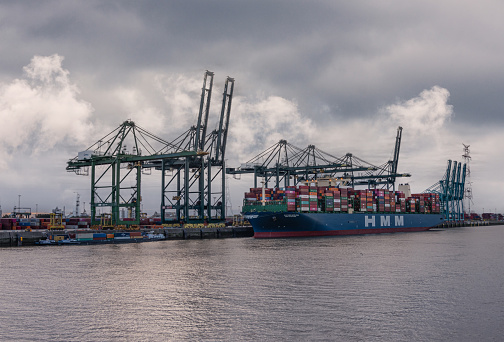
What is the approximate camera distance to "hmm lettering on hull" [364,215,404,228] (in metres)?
77.8

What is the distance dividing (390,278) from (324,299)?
7298 millimetres

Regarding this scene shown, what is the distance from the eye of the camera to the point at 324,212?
6994 cm

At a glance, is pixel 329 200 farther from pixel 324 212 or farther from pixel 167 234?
pixel 167 234

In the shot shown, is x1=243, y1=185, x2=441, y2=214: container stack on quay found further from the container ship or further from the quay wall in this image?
the quay wall

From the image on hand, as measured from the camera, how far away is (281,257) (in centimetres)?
3694

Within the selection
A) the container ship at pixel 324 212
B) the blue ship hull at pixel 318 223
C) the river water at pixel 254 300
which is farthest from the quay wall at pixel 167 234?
the river water at pixel 254 300

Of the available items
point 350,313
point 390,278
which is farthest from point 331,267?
point 350,313

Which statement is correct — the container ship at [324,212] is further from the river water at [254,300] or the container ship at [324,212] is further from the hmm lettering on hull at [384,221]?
the river water at [254,300]

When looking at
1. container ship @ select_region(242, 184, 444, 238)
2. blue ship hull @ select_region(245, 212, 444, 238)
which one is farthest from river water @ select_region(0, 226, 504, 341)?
container ship @ select_region(242, 184, 444, 238)

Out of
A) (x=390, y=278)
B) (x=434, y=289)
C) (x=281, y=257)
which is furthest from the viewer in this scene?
(x=281, y=257)

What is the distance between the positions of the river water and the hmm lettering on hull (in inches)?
1737

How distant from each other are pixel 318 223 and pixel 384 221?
2103 centimetres

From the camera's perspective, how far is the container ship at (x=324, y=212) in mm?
64812

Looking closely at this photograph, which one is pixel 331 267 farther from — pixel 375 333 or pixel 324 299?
pixel 375 333
